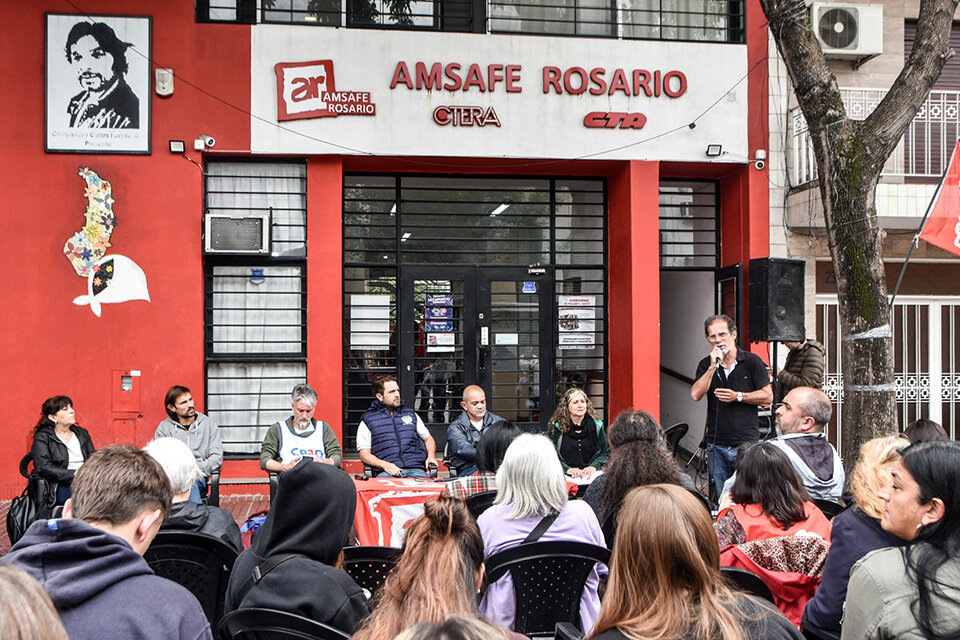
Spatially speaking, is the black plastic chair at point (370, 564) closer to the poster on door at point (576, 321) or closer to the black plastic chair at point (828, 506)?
the black plastic chair at point (828, 506)

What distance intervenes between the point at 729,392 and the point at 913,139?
5569 millimetres

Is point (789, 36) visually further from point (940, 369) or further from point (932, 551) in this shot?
point (940, 369)

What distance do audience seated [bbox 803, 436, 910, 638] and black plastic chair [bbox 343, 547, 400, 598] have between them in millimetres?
1778

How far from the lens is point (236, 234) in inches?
351

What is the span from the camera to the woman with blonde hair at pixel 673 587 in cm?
194

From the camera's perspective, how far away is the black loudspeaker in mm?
7680

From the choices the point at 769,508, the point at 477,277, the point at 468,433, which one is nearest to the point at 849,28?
the point at 477,277

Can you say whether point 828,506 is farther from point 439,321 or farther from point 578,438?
point 439,321

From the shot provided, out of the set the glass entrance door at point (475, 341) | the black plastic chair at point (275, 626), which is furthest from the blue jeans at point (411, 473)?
the black plastic chair at point (275, 626)

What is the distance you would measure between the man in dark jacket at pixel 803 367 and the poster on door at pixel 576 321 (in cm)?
254

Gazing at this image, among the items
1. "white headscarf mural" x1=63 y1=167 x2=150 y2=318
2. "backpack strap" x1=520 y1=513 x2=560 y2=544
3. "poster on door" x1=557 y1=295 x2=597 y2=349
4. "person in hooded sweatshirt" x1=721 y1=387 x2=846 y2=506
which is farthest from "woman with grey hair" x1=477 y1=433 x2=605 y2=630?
"white headscarf mural" x1=63 y1=167 x2=150 y2=318

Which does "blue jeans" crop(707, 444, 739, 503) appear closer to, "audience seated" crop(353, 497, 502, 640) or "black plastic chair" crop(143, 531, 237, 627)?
"black plastic chair" crop(143, 531, 237, 627)

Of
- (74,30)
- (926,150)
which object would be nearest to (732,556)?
(926,150)

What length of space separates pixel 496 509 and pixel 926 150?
27.6ft
